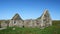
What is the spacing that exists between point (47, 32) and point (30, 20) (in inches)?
372

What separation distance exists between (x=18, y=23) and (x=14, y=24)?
0.94m

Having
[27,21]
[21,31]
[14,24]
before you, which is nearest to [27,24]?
[27,21]

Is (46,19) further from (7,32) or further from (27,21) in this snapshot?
(7,32)

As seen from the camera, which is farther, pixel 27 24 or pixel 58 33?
pixel 27 24

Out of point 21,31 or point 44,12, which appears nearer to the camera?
point 21,31

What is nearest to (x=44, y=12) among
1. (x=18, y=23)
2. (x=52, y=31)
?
(x=18, y=23)

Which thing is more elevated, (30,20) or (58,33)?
(30,20)

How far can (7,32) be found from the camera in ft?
86.8

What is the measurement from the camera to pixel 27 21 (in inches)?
1379

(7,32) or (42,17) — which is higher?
(42,17)

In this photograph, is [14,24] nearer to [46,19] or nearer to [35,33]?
[46,19]

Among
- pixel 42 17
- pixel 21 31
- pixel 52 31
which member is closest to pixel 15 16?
pixel 42 17

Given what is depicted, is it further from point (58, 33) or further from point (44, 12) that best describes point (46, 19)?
point (58, 33)

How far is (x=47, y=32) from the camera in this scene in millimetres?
26156
